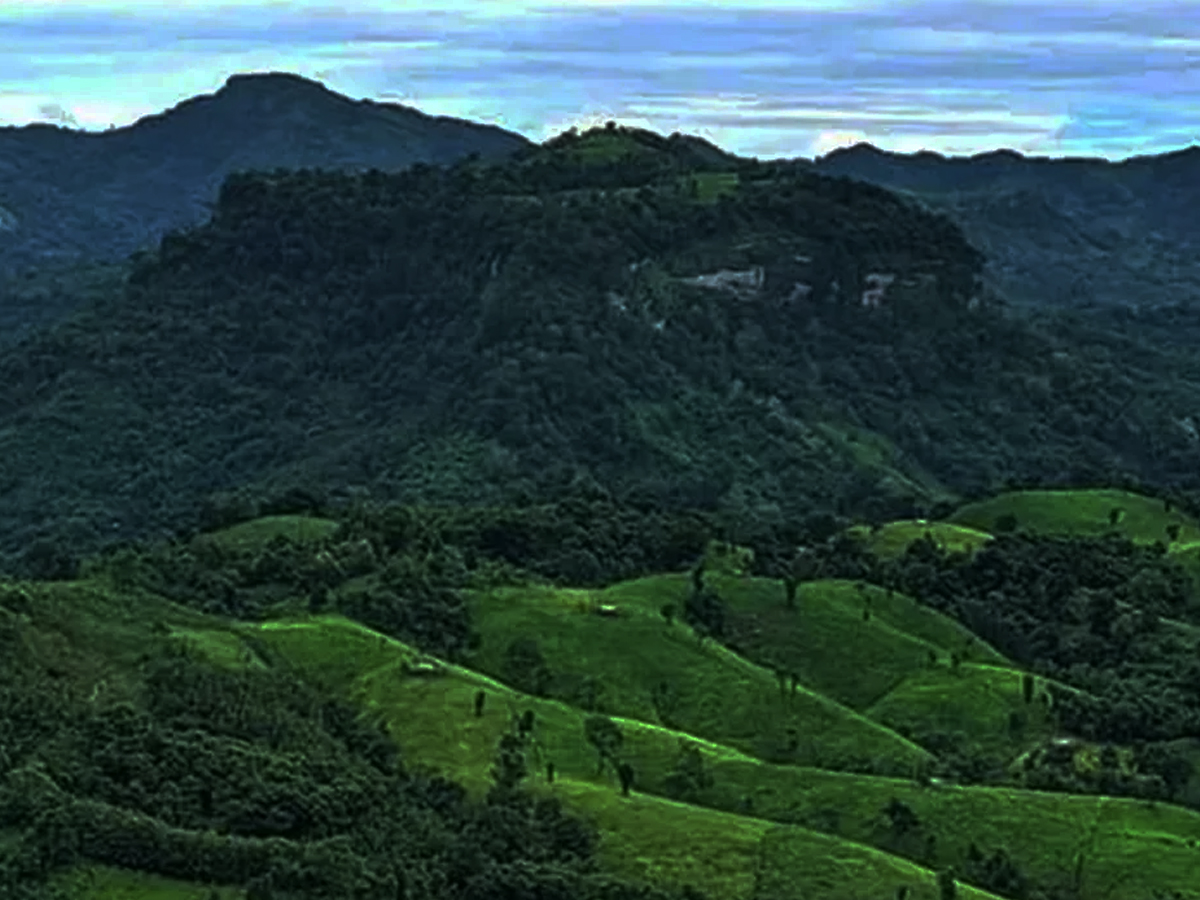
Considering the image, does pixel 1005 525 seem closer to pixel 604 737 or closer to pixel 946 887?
pixel 604 737

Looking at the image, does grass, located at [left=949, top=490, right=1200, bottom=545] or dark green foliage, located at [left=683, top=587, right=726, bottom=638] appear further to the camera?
grass, located at [left=949, top=490, right=1200, bottom=545]

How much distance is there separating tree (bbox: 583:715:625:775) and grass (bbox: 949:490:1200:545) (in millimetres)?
38755

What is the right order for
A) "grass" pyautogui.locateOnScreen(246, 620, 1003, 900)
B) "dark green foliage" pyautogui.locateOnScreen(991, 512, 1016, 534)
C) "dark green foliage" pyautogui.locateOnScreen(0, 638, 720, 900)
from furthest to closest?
"dark green foliage" pyautogui.locateOnScreen(991, 512, 1016, 534)
"grass" pyautogui.locateOnScreen(246, 620, 1003, 900)
"dark green foliage" pyautogui.locateOnScreen(0, 638, 720, 900)

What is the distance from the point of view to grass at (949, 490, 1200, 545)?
3947 inches

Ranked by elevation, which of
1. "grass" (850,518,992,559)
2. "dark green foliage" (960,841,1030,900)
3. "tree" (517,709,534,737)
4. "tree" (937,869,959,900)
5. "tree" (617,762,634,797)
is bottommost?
"dark green foliage" (960,841,1030,900)

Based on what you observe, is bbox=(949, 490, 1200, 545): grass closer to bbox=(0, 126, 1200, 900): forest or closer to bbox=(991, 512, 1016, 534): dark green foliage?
bbox=(991, 512, 1016, 534): dark green foliage

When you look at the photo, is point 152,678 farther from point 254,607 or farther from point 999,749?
point 999,749

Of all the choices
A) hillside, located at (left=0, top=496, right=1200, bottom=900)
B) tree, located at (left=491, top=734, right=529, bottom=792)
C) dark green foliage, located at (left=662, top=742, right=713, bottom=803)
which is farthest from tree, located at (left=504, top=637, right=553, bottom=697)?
dark green foliage, located at (left=662, top=742, right=713, bottom=803)

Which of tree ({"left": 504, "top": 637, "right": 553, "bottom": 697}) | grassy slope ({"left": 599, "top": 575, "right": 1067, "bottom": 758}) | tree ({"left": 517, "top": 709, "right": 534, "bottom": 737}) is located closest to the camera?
tree ({"left": 517, "top": 709, "right": 534, "bottom": 737})

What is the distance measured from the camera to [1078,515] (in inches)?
4016

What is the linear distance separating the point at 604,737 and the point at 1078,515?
148ft

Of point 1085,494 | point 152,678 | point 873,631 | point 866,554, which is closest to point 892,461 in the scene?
point 1085,494

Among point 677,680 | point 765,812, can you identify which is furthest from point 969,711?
point 765,812

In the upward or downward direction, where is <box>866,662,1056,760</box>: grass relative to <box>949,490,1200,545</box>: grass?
downward
